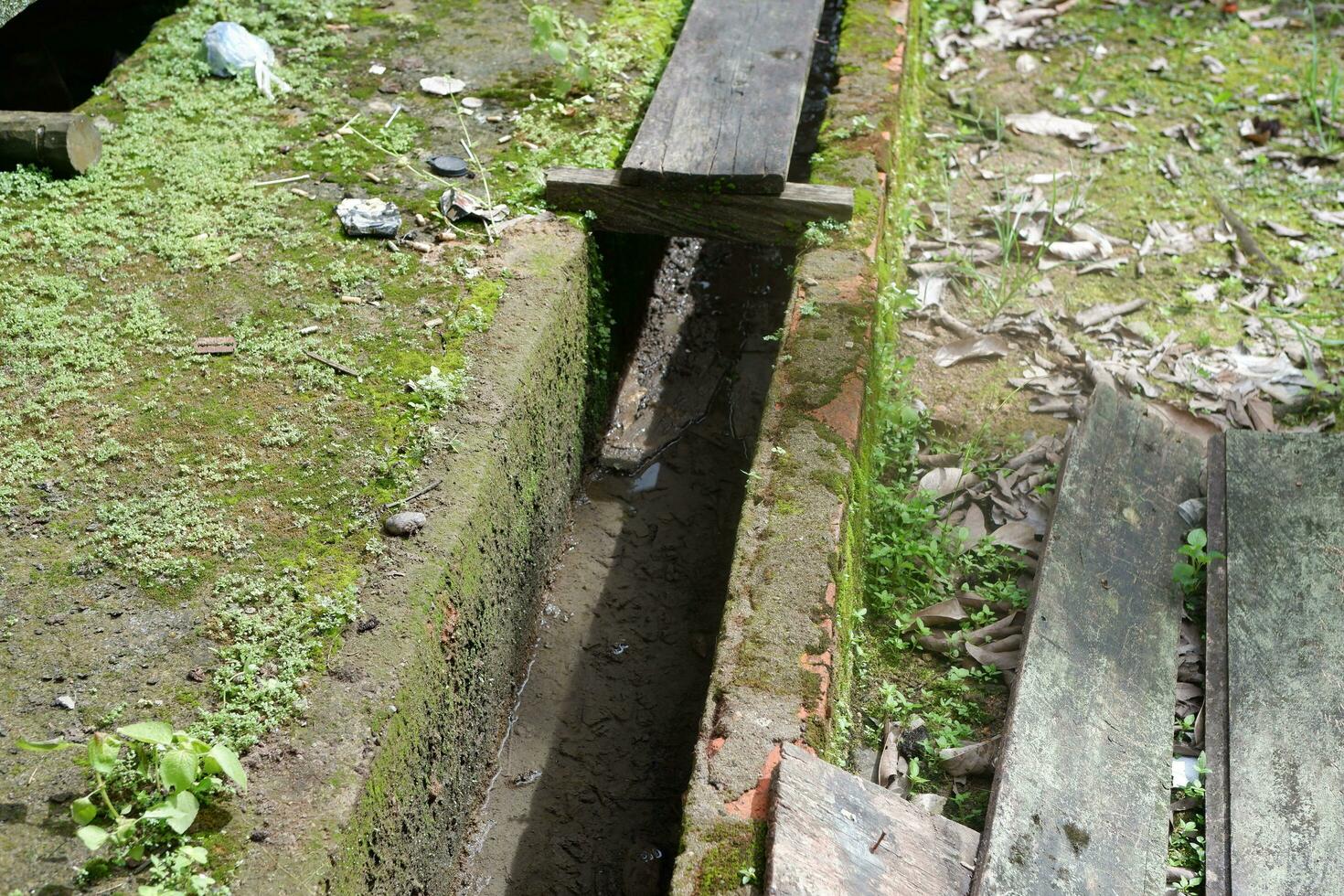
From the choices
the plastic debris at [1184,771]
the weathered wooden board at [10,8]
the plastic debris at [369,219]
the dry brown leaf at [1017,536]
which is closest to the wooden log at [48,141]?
the weathered wooden board at [10,8]

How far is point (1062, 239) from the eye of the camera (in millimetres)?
4570

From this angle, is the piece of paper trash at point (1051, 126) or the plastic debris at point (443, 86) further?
the piece of paper trash at point (1051, 126)

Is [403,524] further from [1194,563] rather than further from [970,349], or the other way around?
[970,349]

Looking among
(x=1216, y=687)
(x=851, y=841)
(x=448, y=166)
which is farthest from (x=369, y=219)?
(x=1216, y=687)

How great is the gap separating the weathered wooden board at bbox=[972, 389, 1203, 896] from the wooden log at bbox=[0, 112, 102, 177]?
3278mm

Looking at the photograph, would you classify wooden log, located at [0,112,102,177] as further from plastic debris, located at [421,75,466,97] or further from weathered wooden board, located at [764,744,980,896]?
weathered wooden board, located at [764,744,980,896]

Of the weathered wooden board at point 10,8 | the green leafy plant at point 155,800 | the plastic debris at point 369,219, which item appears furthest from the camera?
the weathered wooden board at point 10,8

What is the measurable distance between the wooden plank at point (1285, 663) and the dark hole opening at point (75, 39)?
4.39 meters

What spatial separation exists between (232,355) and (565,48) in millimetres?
1877

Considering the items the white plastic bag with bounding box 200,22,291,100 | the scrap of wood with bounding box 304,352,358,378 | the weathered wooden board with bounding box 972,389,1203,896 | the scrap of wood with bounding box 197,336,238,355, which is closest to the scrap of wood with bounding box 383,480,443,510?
the scrap of wood with bounding box 304,352,358,378

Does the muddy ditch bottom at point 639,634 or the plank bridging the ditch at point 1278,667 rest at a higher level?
the plank bridging the ditch at point 1278,667

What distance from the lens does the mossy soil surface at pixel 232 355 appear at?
2219 millimetres

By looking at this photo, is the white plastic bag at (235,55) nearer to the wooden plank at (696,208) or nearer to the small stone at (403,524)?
the wooden plank at (696,208)

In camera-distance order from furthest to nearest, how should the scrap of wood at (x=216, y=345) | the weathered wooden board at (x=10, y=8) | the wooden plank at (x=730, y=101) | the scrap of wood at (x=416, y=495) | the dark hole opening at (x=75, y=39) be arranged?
the dark hole opening at (x=75, y=39)
the weathered wooden board at (x=10, y=8)
the wooden plank at (x=730, y=101)
the scrap of wood at (x=216, y=345)
the scrap of wood at (x=416, y=495)
